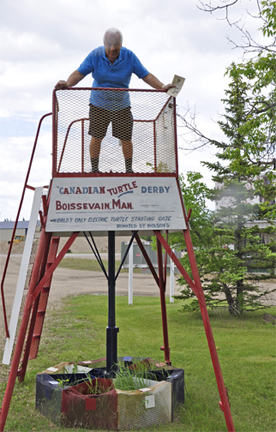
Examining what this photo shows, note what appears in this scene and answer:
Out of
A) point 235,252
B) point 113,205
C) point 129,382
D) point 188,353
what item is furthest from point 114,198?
point 235,252

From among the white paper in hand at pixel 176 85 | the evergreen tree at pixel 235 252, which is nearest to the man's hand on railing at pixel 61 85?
the white paper in hand at pixel 176 85

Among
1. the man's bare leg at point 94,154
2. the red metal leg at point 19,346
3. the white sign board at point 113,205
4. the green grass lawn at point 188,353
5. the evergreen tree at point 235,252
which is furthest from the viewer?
the evergreen tree at point 235,252

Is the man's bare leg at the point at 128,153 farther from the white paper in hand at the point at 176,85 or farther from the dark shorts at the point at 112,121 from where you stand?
the white paper in hand at the point at 176,85

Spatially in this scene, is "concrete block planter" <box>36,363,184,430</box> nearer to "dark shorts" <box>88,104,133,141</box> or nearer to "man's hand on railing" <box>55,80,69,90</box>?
"dark shorts" <box>88,104,133,141</box>

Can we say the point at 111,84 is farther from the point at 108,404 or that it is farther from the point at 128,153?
the point at 108,404

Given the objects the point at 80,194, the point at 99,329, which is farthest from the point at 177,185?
the point at 99,329

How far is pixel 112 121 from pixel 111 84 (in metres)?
0.42

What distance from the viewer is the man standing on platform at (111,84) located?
466 centimetres

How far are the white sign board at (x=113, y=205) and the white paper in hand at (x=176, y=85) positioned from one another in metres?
0.96

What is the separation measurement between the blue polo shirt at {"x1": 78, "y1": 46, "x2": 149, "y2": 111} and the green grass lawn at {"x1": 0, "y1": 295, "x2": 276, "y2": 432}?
3.58 metres

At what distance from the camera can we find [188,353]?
8172 mm

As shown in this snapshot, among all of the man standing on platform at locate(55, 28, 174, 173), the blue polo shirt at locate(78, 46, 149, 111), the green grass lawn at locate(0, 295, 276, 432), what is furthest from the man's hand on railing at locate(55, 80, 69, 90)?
the green grass lawn at locate(0, 295, 276, 432)

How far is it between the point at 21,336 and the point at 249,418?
2.92 meters

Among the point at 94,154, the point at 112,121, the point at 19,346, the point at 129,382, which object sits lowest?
the point at 129,382
